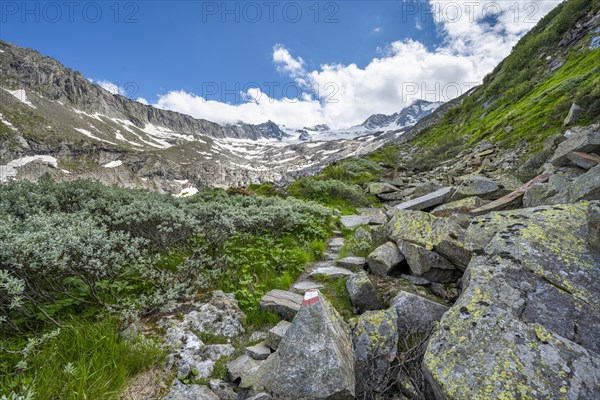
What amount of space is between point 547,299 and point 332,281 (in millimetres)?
3933

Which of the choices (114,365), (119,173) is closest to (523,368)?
(114,365)

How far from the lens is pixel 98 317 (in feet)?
14.7

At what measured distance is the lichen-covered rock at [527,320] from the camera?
270 centimetres

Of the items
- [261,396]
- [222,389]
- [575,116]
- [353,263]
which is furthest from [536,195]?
[575,116]

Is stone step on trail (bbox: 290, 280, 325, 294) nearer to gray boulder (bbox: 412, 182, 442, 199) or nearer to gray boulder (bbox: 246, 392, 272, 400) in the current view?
gray boulder (bbox: 246, 392, 272, 400)

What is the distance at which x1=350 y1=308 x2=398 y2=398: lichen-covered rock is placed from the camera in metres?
3.54

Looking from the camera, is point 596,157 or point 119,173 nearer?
point 596,157

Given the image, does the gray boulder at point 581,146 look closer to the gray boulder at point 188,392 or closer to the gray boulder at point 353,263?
the gray boulder at point 353,263

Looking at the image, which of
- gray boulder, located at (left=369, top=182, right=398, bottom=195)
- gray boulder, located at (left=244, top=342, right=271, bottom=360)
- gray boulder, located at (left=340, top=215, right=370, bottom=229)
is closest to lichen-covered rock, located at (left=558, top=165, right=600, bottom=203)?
gray boulder, located at (left=244, top=342, right=271, bottom=360)

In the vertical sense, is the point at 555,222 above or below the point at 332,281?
above

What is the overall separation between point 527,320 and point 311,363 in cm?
276

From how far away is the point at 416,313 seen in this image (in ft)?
14.7

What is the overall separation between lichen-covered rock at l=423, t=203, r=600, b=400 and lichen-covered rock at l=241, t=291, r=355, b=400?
975mm

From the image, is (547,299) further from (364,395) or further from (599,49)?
(599,49)
